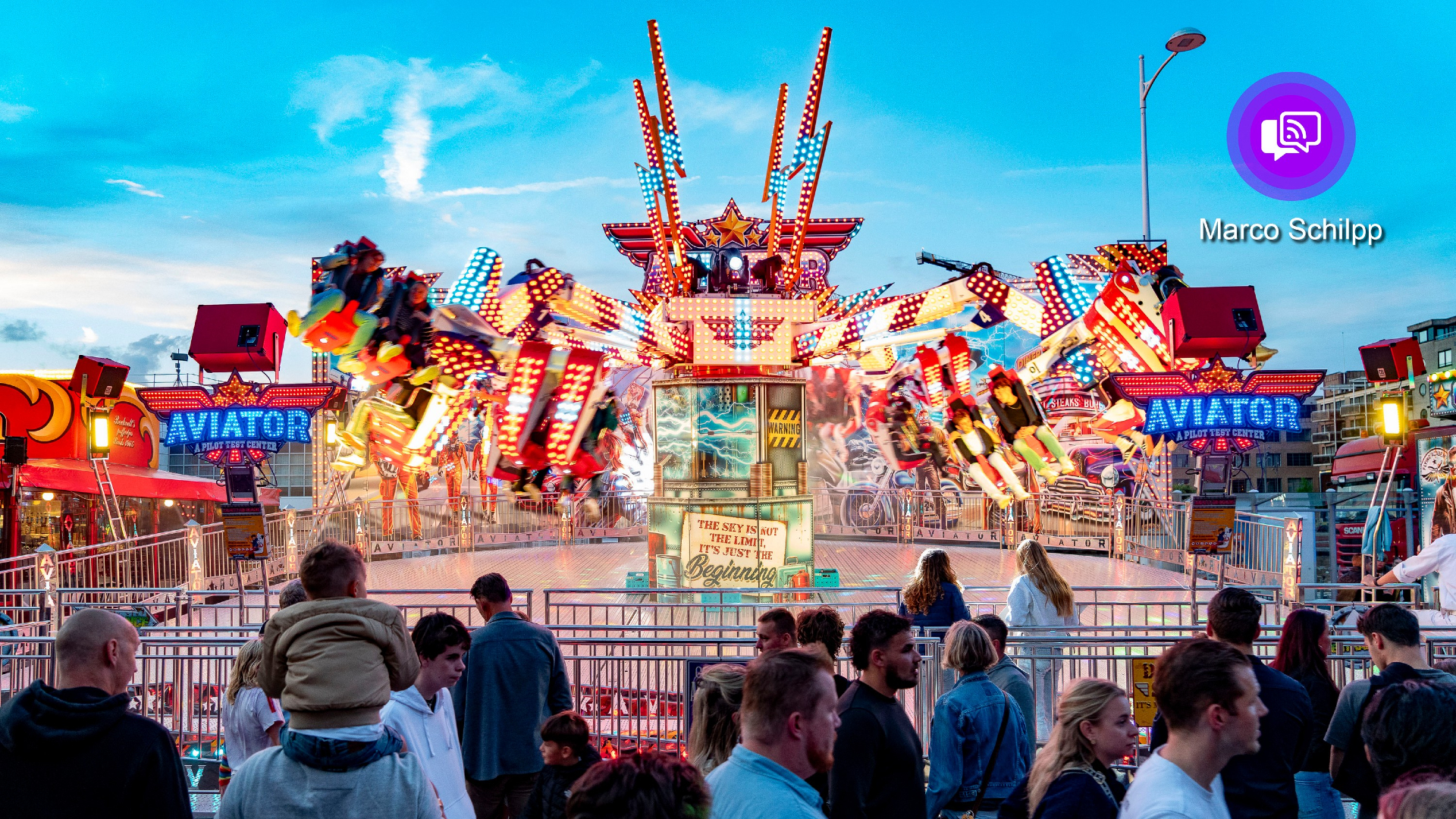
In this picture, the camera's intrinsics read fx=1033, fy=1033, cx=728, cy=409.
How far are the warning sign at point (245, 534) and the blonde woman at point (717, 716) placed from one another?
1130cm

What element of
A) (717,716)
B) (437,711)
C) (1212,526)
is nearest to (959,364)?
(1212,526)

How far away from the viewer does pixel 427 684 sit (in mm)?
4324

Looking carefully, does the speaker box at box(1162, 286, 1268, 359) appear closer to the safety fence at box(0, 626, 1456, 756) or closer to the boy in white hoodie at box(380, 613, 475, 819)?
the safety fence at box(0, 626, 1456, 756)

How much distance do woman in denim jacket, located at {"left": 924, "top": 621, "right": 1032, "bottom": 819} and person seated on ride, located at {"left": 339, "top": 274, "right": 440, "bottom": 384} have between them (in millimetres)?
9392

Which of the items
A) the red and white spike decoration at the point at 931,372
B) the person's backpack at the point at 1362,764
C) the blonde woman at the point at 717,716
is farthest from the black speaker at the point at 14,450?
the person's backpack at the point at 1362,764

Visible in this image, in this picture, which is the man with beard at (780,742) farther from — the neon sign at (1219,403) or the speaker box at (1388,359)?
the speaker box at (1388,359)

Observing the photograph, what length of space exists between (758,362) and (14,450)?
10862 mm

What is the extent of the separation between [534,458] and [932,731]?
905cm

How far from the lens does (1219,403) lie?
14.5 m

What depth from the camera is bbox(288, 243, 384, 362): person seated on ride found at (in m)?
11.7

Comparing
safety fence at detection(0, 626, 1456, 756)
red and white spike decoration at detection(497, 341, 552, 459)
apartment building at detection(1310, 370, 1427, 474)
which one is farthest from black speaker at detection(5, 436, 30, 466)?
apartment building at detection(1310, 370, 1427, 474)

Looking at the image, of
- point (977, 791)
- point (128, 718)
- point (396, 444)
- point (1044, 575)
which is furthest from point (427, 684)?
point (396, 444)

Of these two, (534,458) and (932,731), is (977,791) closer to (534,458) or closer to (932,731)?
(932,731)

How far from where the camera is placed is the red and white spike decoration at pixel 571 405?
1278 cm
